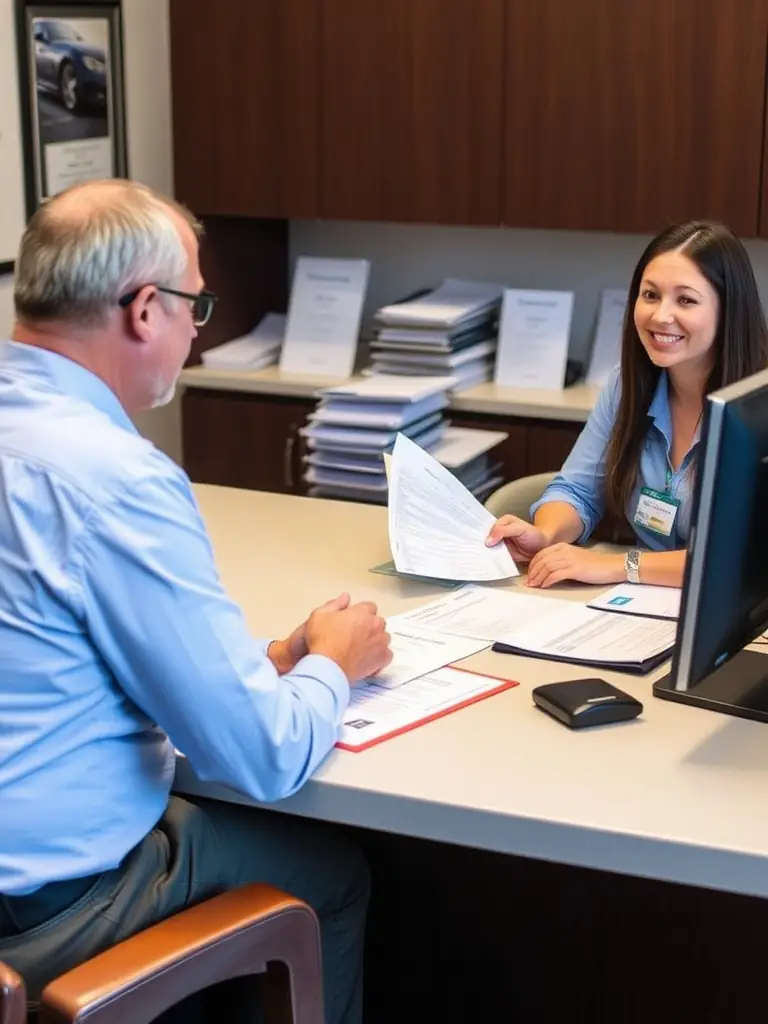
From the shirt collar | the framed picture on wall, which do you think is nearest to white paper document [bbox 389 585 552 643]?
the shirt collar

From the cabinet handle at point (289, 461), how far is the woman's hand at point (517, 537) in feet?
4.88

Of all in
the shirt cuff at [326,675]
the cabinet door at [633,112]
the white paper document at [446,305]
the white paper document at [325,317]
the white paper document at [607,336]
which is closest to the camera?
the shirt cuff at [326,675]

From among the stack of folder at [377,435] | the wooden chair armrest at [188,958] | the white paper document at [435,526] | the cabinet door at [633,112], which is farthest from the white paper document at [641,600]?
the cabinet door at [633,112]

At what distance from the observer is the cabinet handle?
3715 millimetres

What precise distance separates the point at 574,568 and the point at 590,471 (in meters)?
0.45

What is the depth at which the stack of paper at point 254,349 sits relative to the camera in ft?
12.5

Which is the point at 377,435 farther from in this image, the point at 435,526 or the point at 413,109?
the point at 435,526

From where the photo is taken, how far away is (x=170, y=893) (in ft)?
4.99

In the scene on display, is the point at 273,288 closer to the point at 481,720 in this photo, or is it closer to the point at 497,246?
the point at 497,246

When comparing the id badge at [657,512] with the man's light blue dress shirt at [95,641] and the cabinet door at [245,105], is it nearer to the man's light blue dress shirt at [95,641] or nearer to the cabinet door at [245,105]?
the man's light blue dress shirt at [95,641]

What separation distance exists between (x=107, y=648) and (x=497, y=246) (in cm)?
271

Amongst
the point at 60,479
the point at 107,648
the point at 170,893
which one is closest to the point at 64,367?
the point at 60,479

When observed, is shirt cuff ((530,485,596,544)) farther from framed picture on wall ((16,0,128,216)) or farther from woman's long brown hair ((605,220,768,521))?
framed picture on wall ((16,0,128,216))

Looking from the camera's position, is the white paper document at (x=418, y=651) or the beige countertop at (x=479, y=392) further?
the beige countertop at (x=479, y=392)
